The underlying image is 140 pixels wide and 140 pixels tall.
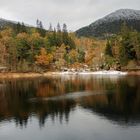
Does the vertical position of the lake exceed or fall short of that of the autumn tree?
A: it falls short

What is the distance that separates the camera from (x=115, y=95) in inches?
2808

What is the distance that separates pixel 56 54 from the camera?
175250 mm

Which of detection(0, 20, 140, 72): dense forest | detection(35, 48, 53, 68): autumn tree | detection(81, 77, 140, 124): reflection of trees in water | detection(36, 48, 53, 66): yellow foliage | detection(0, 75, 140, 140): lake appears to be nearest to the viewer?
detection(0, 75, 140, 140): lake

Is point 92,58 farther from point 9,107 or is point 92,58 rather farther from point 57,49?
point 9,107

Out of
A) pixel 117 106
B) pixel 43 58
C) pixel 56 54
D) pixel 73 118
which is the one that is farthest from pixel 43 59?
pixel 73 118

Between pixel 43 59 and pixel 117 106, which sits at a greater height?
pixel 43 59

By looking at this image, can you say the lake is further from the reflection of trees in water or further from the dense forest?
the dense forest

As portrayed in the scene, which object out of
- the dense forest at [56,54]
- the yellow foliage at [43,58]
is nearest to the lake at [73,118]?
the dense forest at [56,54]

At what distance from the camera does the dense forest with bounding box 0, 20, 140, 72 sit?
156 metres

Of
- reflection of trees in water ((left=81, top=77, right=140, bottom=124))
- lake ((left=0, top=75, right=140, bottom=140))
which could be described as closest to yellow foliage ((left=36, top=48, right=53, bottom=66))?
reflection of trees in water ((left=81, top=77, right=140, bottom=124))

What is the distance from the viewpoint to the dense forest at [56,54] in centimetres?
15638

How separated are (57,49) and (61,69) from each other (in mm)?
14714

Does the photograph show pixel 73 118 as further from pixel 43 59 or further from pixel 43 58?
pixel 43 58

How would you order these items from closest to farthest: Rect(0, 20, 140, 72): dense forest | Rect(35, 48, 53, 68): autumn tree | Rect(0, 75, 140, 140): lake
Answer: Rect(0, 75, 140, 140): lake → Rect(0, 20, 140, 72): dense forest → Rect(35, 48, 53, 68): autumn tree
